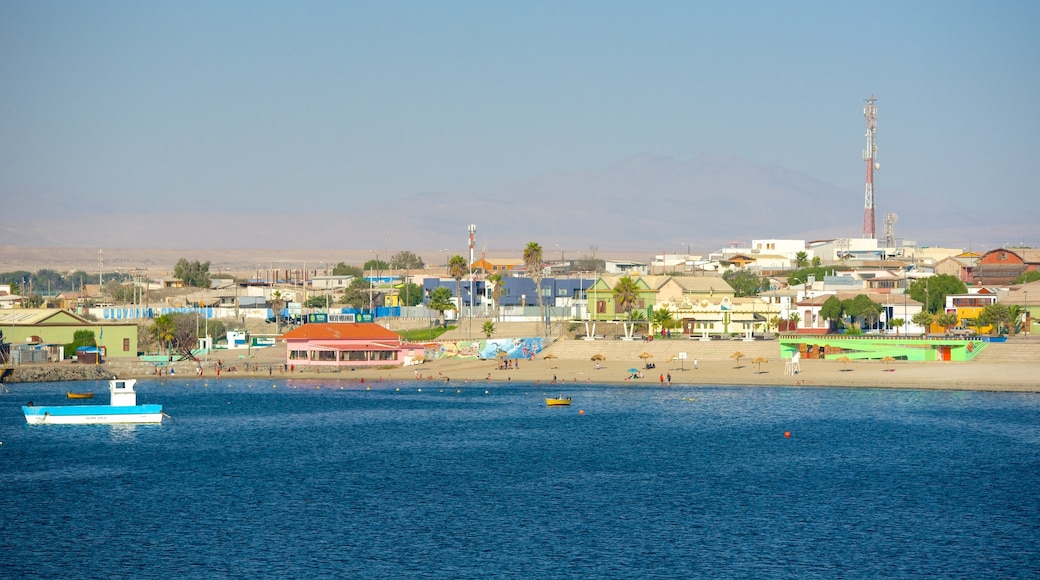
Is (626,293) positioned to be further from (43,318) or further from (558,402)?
(43,318)

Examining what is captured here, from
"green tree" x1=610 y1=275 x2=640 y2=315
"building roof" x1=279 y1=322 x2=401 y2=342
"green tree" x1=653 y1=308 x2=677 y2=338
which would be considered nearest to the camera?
"building roof" x1=279 y1=322 x2=401 y2=342

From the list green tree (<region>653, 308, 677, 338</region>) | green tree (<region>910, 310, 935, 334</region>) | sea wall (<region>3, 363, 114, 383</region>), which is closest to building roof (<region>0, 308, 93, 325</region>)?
sea wall (<region>3, 363, 114, 383</region>)

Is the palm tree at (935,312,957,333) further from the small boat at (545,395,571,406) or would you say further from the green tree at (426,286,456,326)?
the green tree at (426,286,456,326)

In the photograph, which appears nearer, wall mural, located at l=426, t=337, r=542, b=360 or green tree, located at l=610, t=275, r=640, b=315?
wall mural, located at l=426, t=337, r=542, b=360

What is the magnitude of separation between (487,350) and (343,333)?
→ 16564 mm

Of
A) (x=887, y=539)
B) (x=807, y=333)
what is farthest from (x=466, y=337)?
(x=887, y=539)

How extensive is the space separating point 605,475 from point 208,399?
175 ft

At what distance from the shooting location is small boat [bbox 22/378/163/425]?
97.9m

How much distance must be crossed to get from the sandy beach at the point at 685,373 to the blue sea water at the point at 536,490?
5.76 metres

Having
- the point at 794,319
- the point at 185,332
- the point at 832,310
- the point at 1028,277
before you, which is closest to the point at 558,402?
the point at 832,310

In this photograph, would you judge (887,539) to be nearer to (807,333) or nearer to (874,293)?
(807,333)

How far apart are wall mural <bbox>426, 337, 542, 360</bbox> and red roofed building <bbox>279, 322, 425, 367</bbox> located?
14.8 feet

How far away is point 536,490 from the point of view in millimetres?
70188

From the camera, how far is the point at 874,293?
168m
